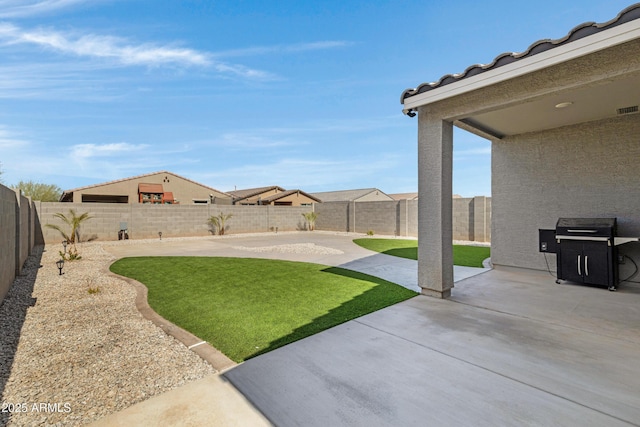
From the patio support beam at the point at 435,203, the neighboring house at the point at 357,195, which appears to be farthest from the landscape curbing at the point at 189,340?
the neighboring house at the point at 357,195

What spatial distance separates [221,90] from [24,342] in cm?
1289

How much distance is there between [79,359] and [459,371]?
3.51 meters

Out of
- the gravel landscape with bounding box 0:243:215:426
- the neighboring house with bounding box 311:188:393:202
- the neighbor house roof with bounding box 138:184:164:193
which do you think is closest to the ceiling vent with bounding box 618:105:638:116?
the gravel landscape with bounding box 0:243:215:426

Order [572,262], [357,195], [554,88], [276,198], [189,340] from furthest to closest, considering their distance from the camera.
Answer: [357,195] < [276,198] < [572,262] < [554,88] < [189,340]

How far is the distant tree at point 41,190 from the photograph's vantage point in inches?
773

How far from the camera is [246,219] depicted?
58.5ft

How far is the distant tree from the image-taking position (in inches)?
773

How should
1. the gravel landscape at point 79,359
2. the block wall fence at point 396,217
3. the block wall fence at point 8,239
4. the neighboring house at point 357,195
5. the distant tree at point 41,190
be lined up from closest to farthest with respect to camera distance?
the gravel landscape at point 79,359
the block wall fence at point 8,239
the block wall fence at point 396,217
the distant tree at point 41,190
the neighboring house at point 357,195

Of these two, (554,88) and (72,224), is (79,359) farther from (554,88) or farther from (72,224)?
(72,224)

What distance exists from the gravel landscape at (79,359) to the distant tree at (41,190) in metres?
21.1

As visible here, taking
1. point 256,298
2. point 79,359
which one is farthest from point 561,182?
point 79,359

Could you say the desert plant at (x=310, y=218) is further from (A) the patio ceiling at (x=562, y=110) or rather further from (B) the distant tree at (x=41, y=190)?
(B) the distant tree at (x=41, y=190)

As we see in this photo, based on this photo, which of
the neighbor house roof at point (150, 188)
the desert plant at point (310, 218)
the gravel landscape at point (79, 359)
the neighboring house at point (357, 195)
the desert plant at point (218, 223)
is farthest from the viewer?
the neighboring house at point (357, 195)

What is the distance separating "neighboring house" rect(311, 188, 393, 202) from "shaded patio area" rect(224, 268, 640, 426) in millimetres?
25803
